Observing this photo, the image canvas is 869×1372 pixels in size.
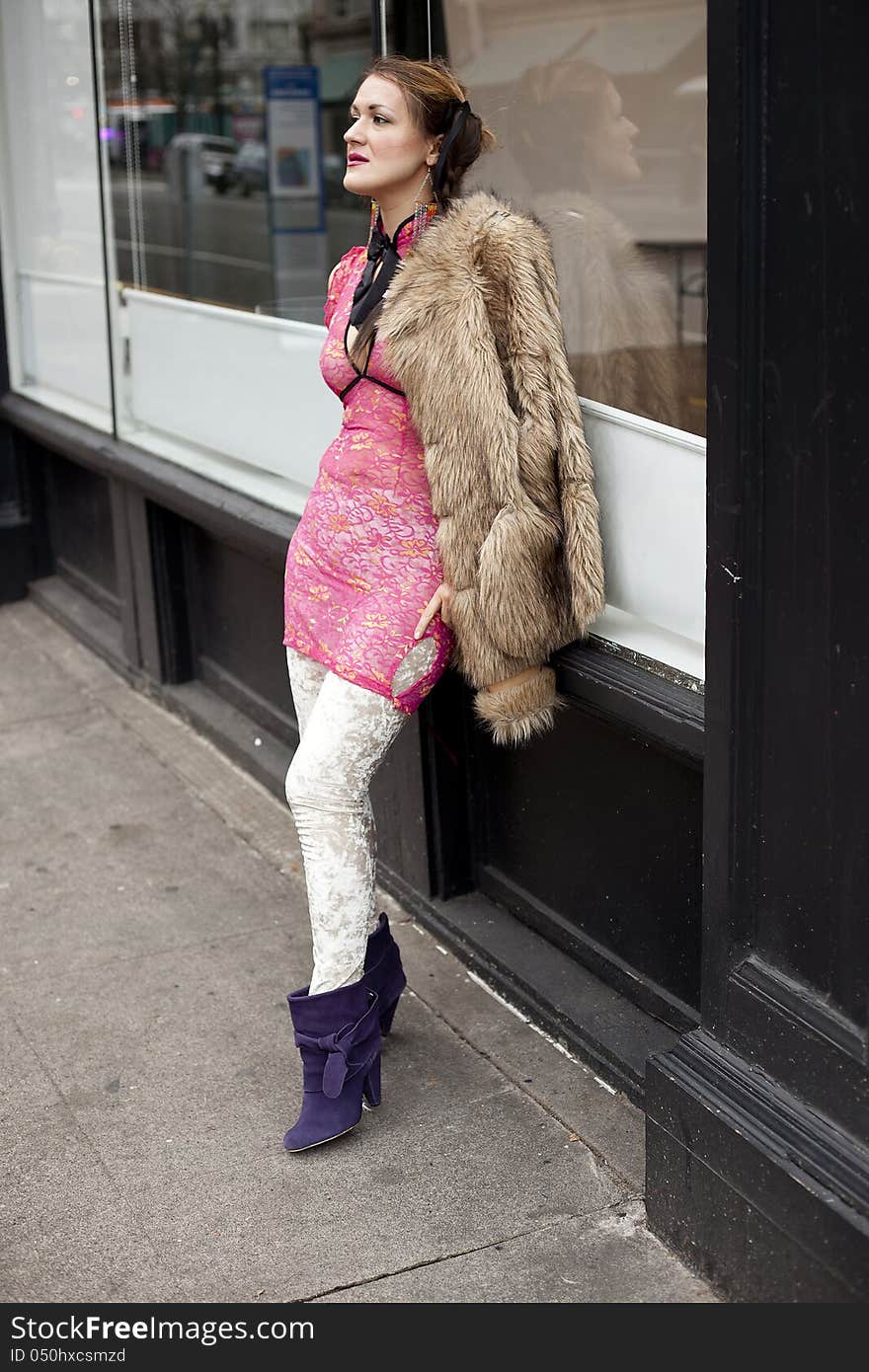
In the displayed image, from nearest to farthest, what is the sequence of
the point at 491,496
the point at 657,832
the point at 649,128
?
the point at 491,496
the point at 657,832
the point at 649,128

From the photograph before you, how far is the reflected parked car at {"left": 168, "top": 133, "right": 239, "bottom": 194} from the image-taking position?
14.8 m

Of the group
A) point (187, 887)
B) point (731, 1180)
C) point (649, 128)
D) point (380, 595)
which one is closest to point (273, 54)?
point (649, 128)

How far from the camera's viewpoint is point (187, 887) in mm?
4359

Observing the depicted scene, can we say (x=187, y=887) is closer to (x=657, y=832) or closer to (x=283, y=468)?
(x=283, y=468)

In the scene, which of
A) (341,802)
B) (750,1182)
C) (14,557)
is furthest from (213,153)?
(750,1182)

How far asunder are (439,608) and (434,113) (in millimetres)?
941

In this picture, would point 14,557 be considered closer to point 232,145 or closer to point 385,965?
point 385,965

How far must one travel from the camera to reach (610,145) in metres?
5.22

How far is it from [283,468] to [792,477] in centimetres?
267

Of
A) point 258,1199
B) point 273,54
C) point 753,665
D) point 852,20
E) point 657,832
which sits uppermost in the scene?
point 273,54

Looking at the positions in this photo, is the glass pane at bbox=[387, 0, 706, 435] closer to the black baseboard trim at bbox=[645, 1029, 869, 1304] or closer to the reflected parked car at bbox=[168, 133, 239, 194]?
the black baseboard trim at bbox=[645, 1029, 869, 1304]

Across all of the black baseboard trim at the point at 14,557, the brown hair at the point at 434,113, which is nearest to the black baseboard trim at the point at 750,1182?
the brown hair at the point at 434,113

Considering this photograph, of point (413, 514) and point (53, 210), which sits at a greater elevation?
point (53, 210)

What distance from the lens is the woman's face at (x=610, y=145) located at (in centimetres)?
480
